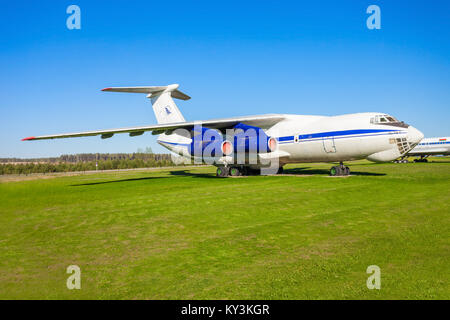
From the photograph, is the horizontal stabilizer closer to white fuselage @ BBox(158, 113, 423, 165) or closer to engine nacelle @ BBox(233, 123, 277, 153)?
engine nacelle @ BBox(233, 123, 277, 153)

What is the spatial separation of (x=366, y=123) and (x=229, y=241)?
12020 millimetres

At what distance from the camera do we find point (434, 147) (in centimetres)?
3981

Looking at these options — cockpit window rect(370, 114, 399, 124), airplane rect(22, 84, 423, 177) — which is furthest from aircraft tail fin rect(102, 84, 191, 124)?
cockpit window rect(370, 114, 399, 124)

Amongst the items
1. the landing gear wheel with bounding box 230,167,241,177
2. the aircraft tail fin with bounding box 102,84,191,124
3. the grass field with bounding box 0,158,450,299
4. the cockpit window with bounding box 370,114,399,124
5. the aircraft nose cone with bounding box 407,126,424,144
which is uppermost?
the aircraft tail fin with bounding box 102,84,191,124

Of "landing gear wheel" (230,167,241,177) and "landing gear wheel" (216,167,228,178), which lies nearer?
"landing gear wheel" (216,167,228,178)

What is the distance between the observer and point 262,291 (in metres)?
3.24

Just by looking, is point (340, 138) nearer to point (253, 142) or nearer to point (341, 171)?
point (341, 171)

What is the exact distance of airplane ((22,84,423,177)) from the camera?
1457 cm

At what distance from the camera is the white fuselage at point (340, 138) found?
1422cm

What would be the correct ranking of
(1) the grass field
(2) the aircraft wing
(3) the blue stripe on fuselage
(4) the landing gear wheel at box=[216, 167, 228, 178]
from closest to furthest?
(1) the grass field
(3) the blue stripe on fuselage
(2) the aircraft wing
(4) the landing gear wheel at box=[216, 167, 228, 178]

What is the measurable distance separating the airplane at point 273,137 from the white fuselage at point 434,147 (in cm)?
2882

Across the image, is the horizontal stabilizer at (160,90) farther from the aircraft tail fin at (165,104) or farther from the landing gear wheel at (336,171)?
the landing gear wheel at (336,171)

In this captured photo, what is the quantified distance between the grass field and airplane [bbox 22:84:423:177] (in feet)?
20.8
